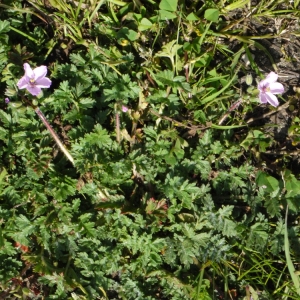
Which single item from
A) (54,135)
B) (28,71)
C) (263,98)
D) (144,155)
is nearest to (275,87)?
(263,98)

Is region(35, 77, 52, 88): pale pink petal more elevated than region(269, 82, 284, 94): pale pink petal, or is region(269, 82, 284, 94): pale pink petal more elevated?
region(35, 77, 52, 88): pale pink petal

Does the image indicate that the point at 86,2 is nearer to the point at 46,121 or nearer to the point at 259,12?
the point at 46,121

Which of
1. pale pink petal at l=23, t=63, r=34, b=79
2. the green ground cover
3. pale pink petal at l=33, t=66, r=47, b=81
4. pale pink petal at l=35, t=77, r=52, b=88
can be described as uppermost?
pale pink petal at l=23, t=63, r=34, b=79

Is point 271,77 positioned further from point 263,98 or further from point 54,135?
point 54,135

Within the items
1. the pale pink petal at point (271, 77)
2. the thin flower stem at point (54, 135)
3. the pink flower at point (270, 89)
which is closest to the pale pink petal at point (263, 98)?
the pink flower at point (270, 89)

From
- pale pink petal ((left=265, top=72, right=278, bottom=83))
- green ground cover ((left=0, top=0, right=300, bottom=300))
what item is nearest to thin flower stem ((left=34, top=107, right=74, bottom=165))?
green ground cover ((left=0, top=0, right=300, bottom=300))

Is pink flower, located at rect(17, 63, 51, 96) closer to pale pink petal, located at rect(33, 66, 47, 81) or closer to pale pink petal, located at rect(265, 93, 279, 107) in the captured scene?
pale pink petal, located at rect(33, 66, 47, 81)

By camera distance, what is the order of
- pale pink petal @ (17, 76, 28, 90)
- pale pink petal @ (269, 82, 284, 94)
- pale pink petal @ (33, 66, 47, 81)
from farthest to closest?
pale pink petal @ (269, 82, 284, 94), pale pink petal @ (33, 66, 47, 81), pale pink petal @ (17, 76, 28, 90)

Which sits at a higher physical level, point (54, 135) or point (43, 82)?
point (43, 82)
